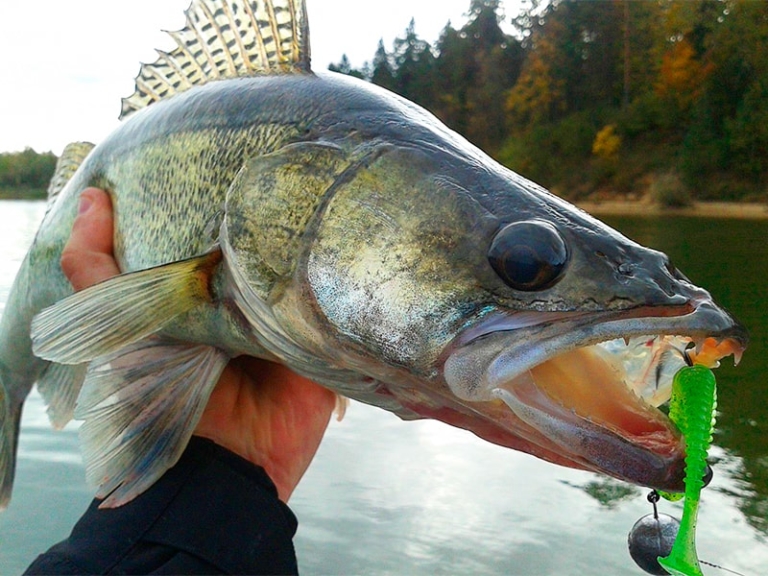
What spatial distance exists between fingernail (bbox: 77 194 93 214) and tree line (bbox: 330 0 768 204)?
3111cm

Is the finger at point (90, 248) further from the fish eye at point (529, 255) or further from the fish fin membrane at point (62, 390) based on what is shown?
the fish eye at point (529, 255)

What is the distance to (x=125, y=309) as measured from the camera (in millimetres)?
1750

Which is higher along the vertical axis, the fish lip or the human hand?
the fish lip

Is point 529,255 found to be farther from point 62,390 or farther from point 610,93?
point 610,93

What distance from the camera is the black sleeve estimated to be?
1.66 meters

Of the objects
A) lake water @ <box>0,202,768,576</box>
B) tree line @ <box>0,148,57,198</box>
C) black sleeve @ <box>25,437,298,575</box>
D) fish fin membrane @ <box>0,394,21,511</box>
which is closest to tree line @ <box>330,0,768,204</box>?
tree line @ <box>0,148,57,198</box>

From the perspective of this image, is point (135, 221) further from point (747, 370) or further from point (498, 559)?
point (747, 370)

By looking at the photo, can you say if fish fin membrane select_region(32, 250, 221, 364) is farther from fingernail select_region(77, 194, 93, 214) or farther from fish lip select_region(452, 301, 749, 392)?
fish lip select_region(452, 301, 749, 392)

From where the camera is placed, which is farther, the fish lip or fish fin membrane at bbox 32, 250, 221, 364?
fish fin membrane at bbox 32, 250, 221, 364

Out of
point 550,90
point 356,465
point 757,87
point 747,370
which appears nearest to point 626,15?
point 550,90

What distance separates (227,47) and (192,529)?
148cm

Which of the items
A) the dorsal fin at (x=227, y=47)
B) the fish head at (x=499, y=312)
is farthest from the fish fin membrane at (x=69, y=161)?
the fish head at (x=499, y=312)

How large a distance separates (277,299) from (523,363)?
2.06 feet

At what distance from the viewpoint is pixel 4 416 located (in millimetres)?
2953
